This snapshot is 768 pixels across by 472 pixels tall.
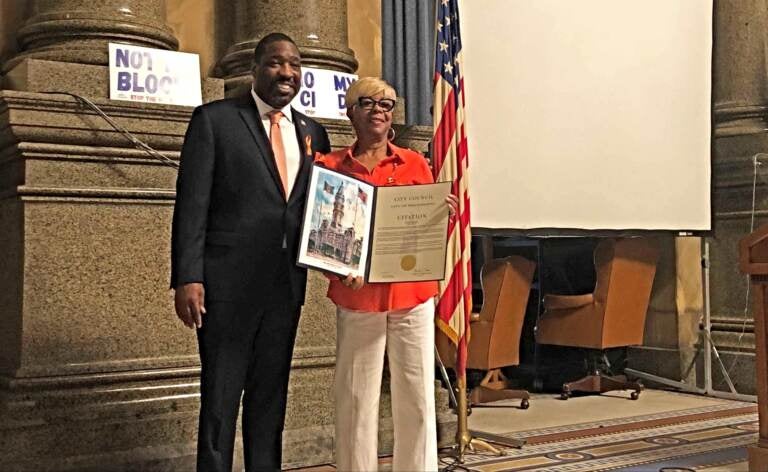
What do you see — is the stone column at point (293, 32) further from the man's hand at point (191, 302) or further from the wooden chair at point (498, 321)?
the wooden chair at point (498, 321)

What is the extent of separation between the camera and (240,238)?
3.02 metres

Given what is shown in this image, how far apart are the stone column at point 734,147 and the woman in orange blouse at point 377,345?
185 inches

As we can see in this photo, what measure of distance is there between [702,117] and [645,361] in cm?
219

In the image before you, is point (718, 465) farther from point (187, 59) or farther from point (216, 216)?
point (187, 59)

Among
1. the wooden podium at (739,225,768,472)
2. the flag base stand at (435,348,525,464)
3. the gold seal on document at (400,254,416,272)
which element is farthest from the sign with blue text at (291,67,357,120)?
the wooden podium at (739,225,768,472)

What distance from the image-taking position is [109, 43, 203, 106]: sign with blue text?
13.5 ft

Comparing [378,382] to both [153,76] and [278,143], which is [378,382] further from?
[153,76]

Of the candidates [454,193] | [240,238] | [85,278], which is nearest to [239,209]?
[240,238]

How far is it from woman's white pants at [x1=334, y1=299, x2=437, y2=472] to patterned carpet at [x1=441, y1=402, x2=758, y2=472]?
1264mm

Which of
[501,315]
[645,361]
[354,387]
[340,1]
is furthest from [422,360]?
[645,361]

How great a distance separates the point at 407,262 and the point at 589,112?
3576 mm

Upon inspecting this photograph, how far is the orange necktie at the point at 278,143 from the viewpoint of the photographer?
313 cm

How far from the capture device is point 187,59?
4.31 m

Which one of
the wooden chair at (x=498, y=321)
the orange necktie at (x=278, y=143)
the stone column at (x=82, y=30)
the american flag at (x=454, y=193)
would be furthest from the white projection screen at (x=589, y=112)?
the orange necktie at (x=278, y=143)
